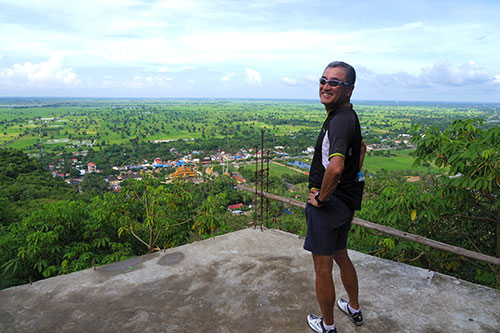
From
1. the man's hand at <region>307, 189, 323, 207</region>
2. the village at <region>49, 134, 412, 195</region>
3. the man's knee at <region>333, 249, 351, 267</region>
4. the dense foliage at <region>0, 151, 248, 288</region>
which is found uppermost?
the man's hand at <region>307, 189, 323, 207</region>

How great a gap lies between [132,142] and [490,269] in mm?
57190

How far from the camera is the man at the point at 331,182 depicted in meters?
1.66

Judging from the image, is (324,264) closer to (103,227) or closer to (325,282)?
(325,282)

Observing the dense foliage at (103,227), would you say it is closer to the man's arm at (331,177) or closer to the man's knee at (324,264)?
the man's knee at (324,264)

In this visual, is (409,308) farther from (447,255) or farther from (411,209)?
(447,255)

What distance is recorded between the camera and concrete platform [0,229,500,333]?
203cm

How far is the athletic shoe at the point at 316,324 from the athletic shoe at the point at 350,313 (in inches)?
8.5

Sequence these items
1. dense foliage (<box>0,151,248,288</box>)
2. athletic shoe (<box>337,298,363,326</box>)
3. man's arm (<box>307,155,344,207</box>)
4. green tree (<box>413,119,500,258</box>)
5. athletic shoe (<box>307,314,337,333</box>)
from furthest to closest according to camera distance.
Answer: dense foliage (<box>0,151,248,288</box>) → green tree (<box>413,119,500,258</box>) → athletic shoe (<box>337,298,363,326</box>) → athletic shoe (<box>307,314,337,333</box>) → man's arm (<box>307,155,344,207</box>)

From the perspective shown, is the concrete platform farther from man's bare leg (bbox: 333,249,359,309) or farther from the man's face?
the man's face

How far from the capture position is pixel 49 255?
3846 millimetres

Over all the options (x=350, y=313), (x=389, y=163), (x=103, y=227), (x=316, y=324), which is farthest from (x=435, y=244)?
(x=389, y=163)

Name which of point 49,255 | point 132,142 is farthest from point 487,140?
point 132,142

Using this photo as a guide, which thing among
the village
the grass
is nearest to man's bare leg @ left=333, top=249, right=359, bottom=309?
the village

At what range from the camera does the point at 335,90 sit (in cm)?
172
